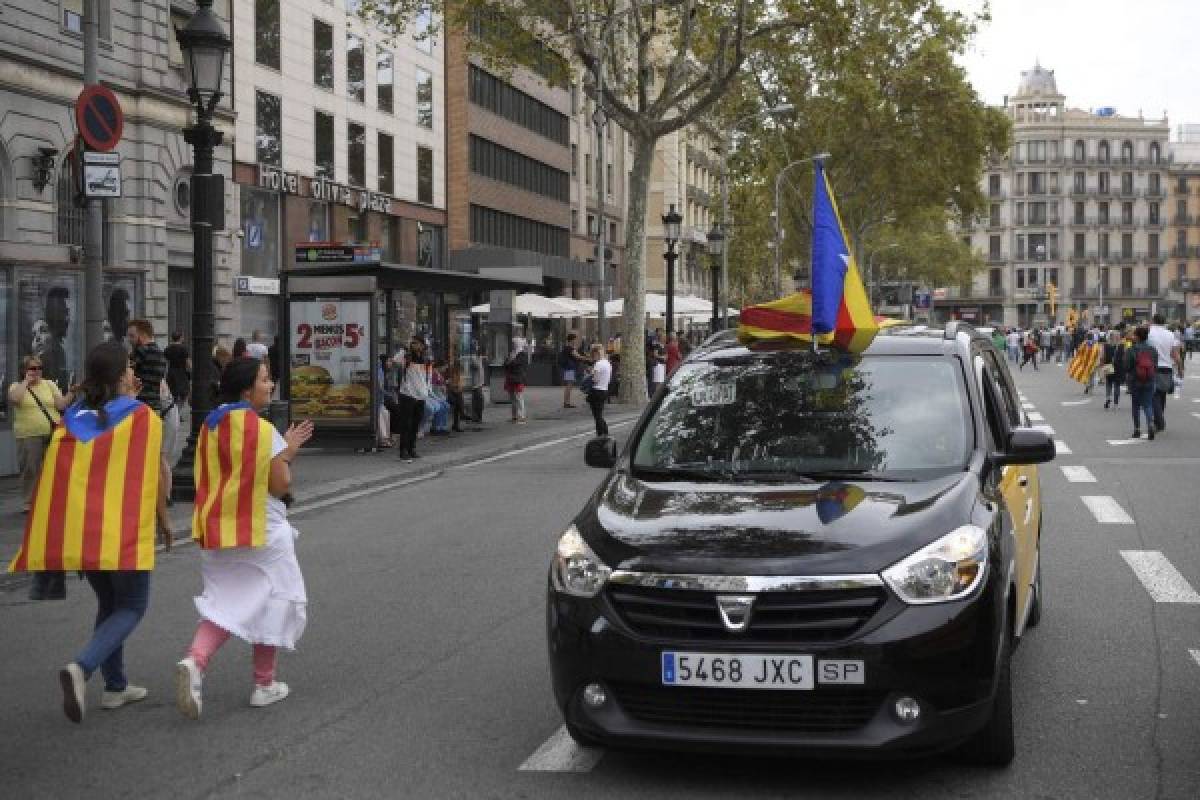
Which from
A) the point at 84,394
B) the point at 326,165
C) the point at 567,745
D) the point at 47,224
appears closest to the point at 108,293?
the point at 47,224

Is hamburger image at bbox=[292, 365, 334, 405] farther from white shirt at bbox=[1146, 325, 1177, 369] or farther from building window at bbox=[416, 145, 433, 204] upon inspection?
building window at bbox=[416, 145, 433, 204]

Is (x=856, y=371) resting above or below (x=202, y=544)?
above

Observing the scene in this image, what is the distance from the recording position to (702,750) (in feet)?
17.3

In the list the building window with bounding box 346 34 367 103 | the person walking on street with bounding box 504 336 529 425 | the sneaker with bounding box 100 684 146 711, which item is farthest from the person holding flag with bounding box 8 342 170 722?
the building window with bounding box 346 34 367 103

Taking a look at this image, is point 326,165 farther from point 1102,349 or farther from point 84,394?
point 84,394

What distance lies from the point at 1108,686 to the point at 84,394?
4.46 m

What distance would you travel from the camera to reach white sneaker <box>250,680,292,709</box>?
679cm

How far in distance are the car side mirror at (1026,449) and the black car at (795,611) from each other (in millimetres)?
55

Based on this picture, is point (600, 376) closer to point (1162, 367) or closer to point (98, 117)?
point (1162, 367)

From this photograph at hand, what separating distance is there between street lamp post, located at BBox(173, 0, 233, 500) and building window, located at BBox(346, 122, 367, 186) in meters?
29.0

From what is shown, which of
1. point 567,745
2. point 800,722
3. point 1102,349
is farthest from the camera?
point 1102,349

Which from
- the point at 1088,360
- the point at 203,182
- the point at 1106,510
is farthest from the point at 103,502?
the point at 1088,360

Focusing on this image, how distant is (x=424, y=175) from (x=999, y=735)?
4680cm

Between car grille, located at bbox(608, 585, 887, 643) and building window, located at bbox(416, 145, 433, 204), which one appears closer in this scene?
car grille, located at bbox(608, 585, 887, 643)
